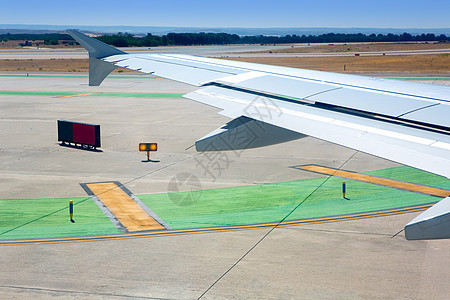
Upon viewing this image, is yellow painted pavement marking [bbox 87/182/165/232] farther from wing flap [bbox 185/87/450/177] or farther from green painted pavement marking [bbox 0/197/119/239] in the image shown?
wing flap [bbox 185/87/450/177]

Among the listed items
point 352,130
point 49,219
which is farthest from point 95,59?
point 352,130

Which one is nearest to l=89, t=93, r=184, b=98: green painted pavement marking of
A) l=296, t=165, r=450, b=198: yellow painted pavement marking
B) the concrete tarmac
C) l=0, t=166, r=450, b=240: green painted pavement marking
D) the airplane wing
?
the concrete tarmac

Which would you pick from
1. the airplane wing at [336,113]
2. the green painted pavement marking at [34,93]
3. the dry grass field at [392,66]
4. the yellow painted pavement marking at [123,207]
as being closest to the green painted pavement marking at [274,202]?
the yellow painted pavement marking at [123,207]

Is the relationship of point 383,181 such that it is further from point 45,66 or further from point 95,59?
point 45,66

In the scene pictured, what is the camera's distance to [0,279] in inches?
508

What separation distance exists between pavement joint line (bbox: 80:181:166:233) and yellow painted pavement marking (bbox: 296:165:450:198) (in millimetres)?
8168

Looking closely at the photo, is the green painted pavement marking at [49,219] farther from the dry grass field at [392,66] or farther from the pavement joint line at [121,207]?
the dry grass field at [392,66]

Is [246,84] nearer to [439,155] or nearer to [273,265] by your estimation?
[273,265]

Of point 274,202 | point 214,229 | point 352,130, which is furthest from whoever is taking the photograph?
point 274,202

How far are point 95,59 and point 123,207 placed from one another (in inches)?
206

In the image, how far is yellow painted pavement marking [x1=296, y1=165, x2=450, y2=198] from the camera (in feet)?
66.1

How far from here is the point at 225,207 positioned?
1872 centimetres

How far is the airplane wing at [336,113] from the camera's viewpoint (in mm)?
7594

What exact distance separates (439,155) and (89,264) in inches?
364
